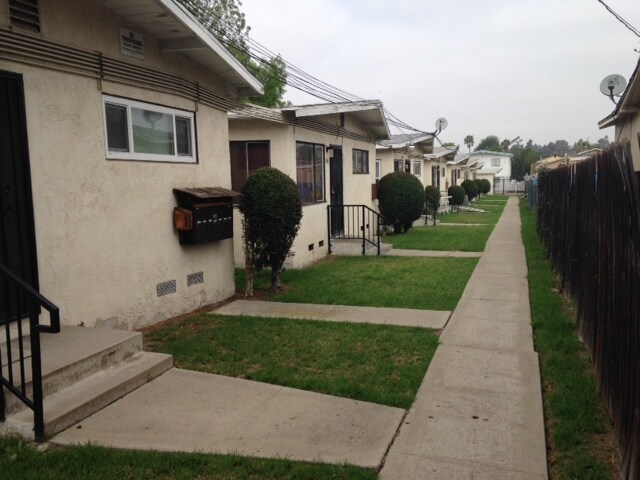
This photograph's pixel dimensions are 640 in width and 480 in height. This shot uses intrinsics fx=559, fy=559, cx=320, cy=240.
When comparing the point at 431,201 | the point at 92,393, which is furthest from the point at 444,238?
the point at 92,393

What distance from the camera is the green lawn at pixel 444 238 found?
1462 centimetres

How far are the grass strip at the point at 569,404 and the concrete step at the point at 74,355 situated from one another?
3.45 meters

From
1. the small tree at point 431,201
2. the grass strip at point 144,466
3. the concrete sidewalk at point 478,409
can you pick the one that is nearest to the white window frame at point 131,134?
the grass strip at point 144,466

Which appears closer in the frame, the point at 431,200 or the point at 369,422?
the point at 369,422

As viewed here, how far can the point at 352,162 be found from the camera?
601 inches

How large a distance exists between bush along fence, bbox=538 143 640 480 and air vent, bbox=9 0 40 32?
16.4 ft

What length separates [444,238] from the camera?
54.6 feet

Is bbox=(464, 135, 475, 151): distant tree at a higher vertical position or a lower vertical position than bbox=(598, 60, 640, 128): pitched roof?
higher

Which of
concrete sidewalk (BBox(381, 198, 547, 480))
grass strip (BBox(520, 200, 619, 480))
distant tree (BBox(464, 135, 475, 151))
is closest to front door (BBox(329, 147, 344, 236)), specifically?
concrete sidewalk (BBox(381, 198, 547, 480))

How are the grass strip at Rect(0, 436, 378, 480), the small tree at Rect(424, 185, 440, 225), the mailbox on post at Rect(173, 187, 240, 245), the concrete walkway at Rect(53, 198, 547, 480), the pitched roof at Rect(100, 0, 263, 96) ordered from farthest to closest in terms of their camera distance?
the small tree at Rect(424, 185, 440, 225) → the mailbox on post at Rect(173, 187, 240, 245) → the pitched roof at Rect(100, 0, 263, 96) → the concrete walkway at Rect(53, 198, 547, 480) → the grass strip at Rect(0, 436, 378, 480)

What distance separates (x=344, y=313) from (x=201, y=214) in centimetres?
230

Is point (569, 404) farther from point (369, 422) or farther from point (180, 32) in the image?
point (180, 32)

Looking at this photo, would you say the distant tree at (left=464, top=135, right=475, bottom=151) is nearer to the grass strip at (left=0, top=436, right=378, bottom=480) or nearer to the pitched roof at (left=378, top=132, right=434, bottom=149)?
the pitched roof at (left=378, top=132, right=434, bottom=149)

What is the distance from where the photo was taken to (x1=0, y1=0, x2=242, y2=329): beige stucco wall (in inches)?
204
